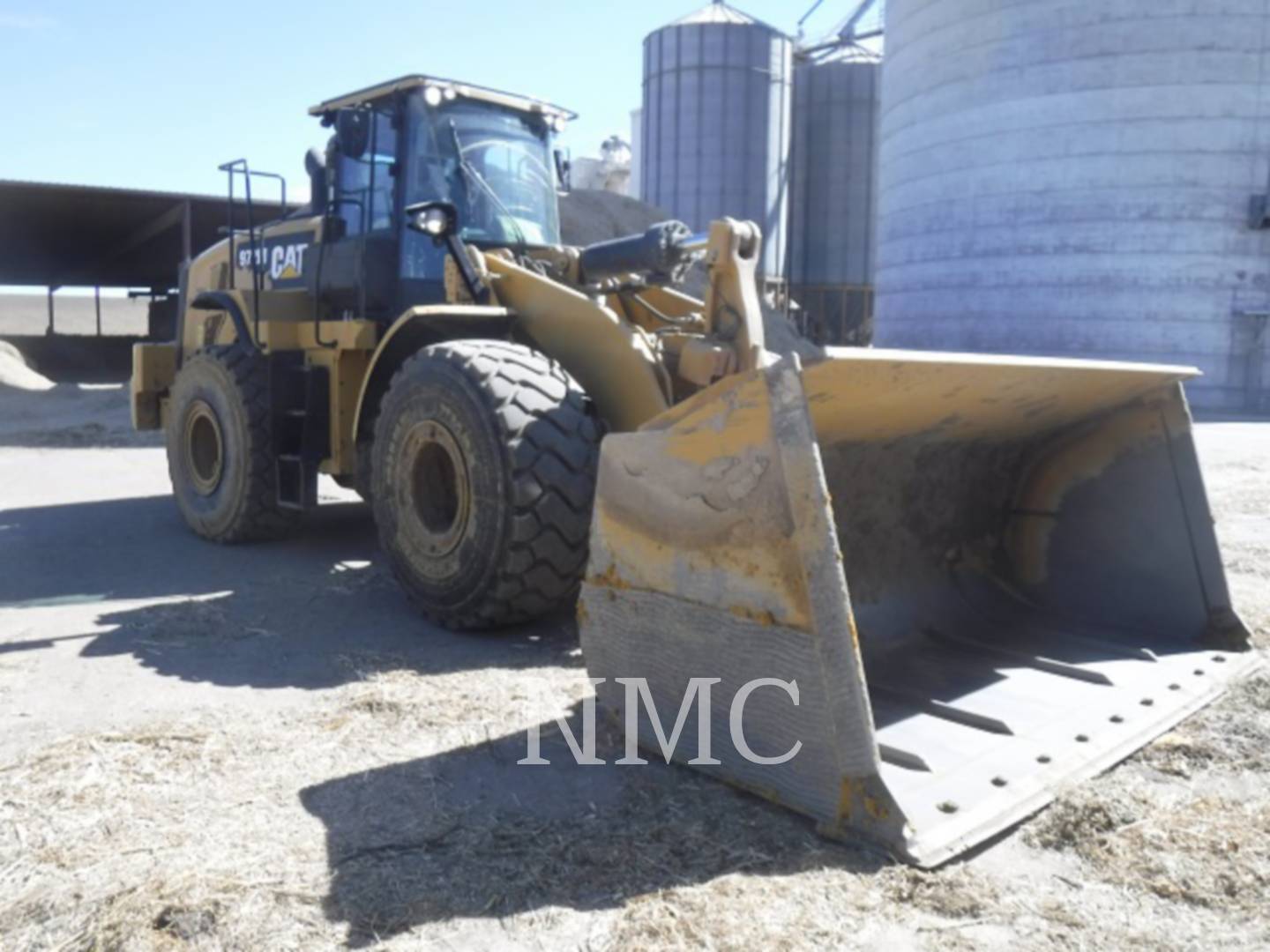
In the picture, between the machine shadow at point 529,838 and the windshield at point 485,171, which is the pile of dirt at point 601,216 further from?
the machine shadow at point 529,838

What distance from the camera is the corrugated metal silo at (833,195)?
96.4 ft

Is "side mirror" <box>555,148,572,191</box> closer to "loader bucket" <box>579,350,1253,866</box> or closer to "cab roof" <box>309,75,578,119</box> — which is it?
"cab roof" <box>309,75,578,119</box>

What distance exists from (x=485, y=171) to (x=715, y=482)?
3807mm

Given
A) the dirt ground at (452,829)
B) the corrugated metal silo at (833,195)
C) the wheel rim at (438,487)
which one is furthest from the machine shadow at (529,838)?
the corrugated metal silo at (833,195)

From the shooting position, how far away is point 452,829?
122 inches

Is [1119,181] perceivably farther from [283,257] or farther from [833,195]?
[283,257]

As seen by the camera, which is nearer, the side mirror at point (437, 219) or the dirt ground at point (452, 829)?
the dirt ground at point (452, 829)

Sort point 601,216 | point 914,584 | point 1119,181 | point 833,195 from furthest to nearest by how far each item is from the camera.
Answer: point 833,195
point 601,216
point 1119,181
point 914,584

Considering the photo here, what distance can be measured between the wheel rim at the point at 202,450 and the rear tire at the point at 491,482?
252 cm

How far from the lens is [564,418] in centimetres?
479

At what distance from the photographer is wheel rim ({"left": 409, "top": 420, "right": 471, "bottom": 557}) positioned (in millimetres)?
4918

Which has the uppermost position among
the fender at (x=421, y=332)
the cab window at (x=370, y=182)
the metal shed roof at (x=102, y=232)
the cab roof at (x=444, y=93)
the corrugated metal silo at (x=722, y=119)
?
the corrugated metal silo at (x=722, y=119)

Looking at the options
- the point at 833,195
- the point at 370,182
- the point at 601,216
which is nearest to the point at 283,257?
the point at 370,182
